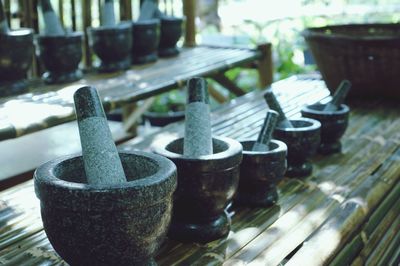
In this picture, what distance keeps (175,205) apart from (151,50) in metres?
1.69

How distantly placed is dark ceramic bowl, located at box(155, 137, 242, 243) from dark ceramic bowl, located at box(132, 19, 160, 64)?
149cm

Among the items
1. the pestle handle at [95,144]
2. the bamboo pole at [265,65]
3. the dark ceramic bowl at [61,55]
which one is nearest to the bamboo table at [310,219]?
the pestle handle at [95,144]

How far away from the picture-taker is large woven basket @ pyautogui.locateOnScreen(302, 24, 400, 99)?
2.54m

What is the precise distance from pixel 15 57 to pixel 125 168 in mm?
1113

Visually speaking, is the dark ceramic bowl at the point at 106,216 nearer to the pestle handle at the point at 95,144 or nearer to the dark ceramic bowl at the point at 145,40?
the pestle handle at the point at 95,144

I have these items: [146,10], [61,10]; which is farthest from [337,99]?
[61,10]

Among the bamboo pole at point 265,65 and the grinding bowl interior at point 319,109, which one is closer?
the grinding bowl interior at point 319,109

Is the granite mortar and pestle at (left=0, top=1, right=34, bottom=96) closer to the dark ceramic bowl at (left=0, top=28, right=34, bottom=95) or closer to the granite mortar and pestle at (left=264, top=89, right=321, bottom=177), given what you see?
the dark ceramic bowl at (left=0, top=28, right=34, bottom=95)

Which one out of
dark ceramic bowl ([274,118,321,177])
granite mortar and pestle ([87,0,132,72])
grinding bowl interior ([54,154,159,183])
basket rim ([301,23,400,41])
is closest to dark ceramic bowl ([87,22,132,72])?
granite mortar and pestle ([87,0,132,72])

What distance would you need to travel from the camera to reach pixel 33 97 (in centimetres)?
215

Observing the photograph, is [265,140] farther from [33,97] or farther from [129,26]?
[129,26]

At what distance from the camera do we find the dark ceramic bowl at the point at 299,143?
1.69 meters

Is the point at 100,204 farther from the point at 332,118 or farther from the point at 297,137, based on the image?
the point at 332,118

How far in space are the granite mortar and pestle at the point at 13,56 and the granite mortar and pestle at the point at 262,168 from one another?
103 cm
